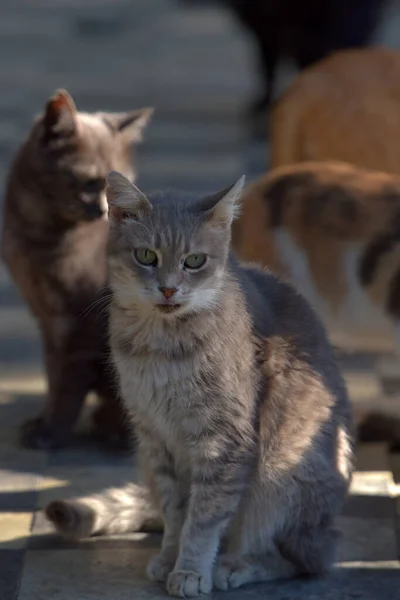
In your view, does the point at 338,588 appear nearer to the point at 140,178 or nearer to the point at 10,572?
the point at 10,572

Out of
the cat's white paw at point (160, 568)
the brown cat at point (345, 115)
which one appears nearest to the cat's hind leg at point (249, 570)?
the cat's white paw at point (160, 568)

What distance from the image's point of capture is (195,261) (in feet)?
10.7

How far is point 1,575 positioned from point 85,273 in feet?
4.04

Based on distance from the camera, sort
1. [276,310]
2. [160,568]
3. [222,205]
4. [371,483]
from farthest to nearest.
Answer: [371,483] → [276,310] → [160,568] → [222,205]

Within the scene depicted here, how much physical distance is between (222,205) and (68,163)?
1.05m

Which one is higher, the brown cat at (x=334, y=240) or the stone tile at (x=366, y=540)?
the brown cat at (x=334, y=240)

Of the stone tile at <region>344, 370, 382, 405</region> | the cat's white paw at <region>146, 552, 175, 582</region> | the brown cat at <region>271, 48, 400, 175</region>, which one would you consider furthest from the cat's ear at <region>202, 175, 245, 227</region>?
the brown cat at <region>271, 48, 400, 175</region>

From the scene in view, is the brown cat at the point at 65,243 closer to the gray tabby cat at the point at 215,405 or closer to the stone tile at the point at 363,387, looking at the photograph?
the gray tabby cat at the point at 215,405

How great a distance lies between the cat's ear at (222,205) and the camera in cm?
329

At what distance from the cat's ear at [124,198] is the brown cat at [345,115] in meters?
2.27

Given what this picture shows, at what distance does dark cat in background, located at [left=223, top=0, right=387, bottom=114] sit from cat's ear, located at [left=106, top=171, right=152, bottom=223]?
14.8 feet

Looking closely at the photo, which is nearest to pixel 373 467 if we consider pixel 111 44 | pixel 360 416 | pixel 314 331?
pixel 360 416

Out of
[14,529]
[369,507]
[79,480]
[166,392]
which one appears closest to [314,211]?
[369,507]

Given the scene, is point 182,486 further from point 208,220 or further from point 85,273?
point 85,273
